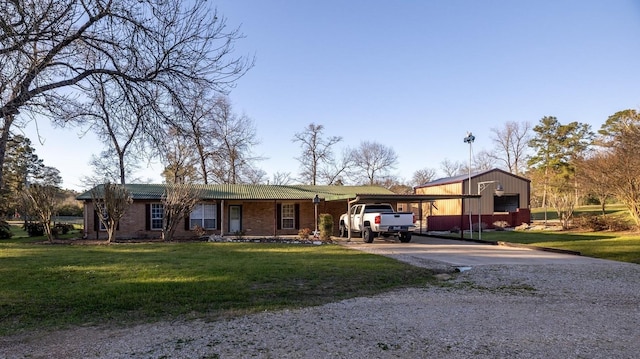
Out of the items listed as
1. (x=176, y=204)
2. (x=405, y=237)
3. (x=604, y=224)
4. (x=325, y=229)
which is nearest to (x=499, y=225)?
(x=604, y=224)

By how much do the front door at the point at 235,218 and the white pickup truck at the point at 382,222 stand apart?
7.22 metres

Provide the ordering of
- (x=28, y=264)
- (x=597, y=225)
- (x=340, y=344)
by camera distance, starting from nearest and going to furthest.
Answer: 1. (x=340, y=344)
2. (x=28, y=264)
3. (x=597, y=225)

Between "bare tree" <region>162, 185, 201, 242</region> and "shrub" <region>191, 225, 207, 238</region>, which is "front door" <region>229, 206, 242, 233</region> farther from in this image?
"bare tree" <region>162, 185, 201, 242</region>

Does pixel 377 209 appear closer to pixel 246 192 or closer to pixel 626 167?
pixel 246 192


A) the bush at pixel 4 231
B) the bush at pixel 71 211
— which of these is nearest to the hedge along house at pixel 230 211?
the bush at pixel 4 231

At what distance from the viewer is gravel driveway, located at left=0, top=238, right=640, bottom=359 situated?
182 inches

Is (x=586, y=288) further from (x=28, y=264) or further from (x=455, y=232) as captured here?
(x=455, y=232)

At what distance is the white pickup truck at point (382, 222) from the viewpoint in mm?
18578

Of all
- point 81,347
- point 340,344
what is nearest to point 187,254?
point 81,347

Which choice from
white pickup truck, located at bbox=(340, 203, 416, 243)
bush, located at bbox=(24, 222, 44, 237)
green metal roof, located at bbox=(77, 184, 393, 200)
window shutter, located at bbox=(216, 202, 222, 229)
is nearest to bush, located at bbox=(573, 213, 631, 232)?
green metal roof, located at bbox=(77, 184, 393, 200)

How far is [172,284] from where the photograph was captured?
842cm

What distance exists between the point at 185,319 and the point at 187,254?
823 centimetres

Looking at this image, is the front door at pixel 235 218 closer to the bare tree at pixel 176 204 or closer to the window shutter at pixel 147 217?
the bare tree at pixel 176 204

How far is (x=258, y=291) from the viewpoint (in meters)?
7.91
